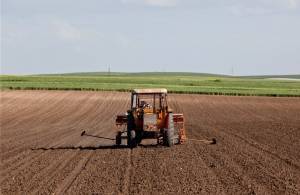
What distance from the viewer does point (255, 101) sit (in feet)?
186

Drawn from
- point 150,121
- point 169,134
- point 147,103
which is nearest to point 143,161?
point 150,121

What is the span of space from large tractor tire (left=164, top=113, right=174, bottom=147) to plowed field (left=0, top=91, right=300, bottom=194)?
0.95 feet

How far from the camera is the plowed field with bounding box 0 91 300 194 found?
46.6 ft

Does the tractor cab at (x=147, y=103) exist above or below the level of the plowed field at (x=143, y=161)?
above

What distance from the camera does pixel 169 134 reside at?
2209 centimetres

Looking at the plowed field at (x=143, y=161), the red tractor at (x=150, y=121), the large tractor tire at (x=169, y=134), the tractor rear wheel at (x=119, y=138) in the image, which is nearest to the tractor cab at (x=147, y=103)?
the red tractor at (x=150, y=121)

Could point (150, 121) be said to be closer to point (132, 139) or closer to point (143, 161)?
point (132, 139)

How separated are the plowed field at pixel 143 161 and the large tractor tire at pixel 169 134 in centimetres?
29

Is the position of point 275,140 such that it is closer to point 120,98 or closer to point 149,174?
point 149,174

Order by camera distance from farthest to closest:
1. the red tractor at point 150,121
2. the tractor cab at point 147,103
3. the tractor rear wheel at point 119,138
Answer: the tractor rear wheel at point 119,138
the tractor cab at point 147,103
the red tractor at point 150,121

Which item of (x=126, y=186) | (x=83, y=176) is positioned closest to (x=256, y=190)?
(x=126, y=186)

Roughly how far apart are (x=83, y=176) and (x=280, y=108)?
36895 mm

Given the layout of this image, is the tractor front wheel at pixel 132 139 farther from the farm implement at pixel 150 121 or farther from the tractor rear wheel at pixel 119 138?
the tractor rear wheel at pixel 119 138

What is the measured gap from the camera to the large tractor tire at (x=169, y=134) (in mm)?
21906
